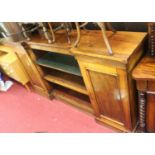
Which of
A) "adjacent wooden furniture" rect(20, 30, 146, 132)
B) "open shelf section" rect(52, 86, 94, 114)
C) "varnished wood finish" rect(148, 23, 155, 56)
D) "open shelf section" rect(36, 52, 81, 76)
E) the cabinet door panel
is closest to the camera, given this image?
"varnished wood finish" rect(148, 23, 155, 56)

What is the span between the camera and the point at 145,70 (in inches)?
40.1

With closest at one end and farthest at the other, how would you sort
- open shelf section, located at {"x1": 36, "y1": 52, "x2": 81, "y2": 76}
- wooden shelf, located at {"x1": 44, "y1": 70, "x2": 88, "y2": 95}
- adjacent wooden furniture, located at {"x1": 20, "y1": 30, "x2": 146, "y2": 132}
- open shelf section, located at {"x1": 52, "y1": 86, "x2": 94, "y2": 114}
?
adjacent wooden furniture, located at {"x1": 20, "y1": 30, "x2": 146, "y2": 132}, open shelf section, located at {"x1": 36, "y1": 52, "x2": 81, "y2": 76}, wooden shelf, located at {"x1": 44, "y1": 70, "x2": 88, "y2": 95}, open shelf section, located at {"x1": 52, "y1": 86, "x2": 94, "y2": 114}

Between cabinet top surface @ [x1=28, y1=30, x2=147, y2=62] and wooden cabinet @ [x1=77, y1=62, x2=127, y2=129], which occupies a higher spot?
cabinet top surface @ [x1=28, y1=30, x2=147, y2=62]

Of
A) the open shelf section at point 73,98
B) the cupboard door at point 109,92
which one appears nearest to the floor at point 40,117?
the open shelf section at point 73,98

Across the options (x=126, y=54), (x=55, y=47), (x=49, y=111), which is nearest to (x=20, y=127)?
(x=49, y=111)

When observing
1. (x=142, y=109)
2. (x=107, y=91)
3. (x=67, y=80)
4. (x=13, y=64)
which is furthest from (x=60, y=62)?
(x=142, y=109)

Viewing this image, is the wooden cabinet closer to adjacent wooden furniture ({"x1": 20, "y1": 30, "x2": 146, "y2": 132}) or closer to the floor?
adjacent wooden furniture ({"x1": 20, "y1": 30, "x2": 146, "y2": 132})

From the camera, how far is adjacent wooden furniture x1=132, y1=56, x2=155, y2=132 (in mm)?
999

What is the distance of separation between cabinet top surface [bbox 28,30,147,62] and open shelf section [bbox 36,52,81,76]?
0.23 m

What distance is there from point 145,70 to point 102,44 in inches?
12.2

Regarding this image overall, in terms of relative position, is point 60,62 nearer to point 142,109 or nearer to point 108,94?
point 108,94

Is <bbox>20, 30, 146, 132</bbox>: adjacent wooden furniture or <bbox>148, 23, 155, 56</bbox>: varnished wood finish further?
<bbox>20, 30, 146, 132</bbox>: adjacent wooden furniture

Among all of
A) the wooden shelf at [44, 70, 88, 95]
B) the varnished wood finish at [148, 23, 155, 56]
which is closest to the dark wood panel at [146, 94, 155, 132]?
the varnished wood finish at [148, 23, 155, 56]

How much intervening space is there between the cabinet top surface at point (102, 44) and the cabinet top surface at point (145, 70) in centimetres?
11
